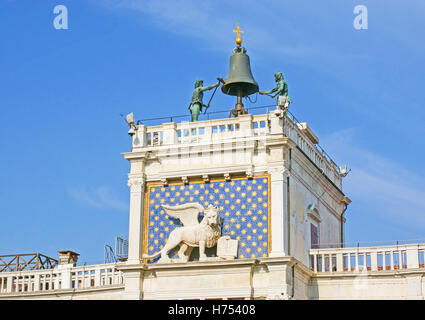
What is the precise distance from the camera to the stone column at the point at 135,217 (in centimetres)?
4062

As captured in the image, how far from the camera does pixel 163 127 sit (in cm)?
4219

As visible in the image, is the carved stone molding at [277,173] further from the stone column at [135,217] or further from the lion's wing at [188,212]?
the stone column at [135,217]

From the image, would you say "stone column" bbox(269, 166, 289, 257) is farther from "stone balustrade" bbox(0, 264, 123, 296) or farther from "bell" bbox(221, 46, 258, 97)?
"stone balustrade" bbox(0, 264, 123, 296)

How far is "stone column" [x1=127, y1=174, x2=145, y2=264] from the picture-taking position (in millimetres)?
40625

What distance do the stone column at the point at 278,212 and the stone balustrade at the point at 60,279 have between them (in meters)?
7.29

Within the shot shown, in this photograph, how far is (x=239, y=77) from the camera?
4409 centimetres

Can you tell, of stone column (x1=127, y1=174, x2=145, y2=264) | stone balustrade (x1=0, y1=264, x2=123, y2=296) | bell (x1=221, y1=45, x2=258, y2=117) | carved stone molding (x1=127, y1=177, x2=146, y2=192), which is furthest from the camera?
bell (x1=221, y1=45, x2=258, y2=117)

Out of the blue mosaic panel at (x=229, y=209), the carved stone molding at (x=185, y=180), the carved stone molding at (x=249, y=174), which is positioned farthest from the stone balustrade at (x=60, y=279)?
the carved stone molding at (x=249, y=174)

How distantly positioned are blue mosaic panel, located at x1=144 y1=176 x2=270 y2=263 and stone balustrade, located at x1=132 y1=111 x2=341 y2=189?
75.0 inches

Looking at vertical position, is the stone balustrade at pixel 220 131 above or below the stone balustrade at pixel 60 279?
above

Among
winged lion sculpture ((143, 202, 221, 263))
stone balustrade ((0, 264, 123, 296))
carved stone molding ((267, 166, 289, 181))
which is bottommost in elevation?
stone balustrade ((0, 264, 123, 296))

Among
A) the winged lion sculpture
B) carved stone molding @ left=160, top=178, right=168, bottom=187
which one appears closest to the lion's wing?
the winged lion sculpture
